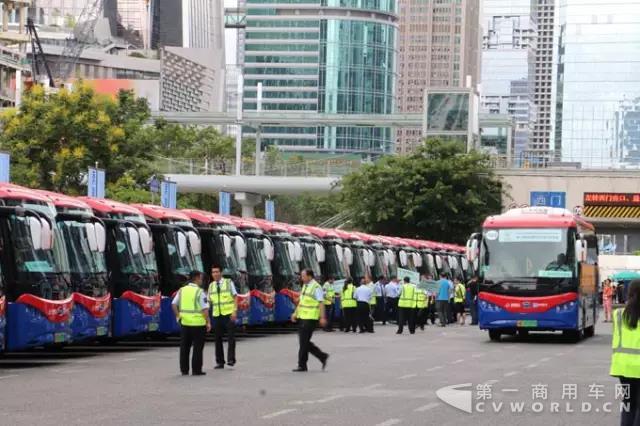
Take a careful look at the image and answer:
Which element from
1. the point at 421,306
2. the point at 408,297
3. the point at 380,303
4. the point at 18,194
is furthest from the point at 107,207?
the point at 380,303

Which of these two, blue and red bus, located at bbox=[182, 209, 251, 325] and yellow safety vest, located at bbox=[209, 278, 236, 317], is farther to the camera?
blue and red bus, located at bbox=[182, 209, 251, 325]

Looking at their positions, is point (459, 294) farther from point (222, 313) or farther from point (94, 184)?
point (222, 313)

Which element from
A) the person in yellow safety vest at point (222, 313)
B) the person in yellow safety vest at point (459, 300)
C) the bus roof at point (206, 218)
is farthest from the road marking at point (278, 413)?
the person in yellow safety vest at point (459, 300)

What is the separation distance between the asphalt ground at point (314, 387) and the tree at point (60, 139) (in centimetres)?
2501

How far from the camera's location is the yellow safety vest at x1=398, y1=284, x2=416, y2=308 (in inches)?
1596

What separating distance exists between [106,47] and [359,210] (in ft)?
393

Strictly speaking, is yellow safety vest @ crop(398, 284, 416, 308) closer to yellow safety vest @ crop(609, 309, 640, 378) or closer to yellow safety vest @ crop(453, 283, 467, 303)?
yellow safety vest @ crop(453, 283, 467, 303)

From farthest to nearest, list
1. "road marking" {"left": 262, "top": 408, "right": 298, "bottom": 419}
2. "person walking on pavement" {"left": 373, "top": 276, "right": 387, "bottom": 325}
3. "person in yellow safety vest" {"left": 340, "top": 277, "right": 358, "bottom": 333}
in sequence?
"person walking on pavement" {"left": 373, "top": 276, "right": 387, "bottom": 325}, "person in yellow safety vest" {"left": 340, "top": 277, "right": 358, "bottom": 333}, "road marking" {"left": 262, "top": 408, "right": 298, "bottom": 419}

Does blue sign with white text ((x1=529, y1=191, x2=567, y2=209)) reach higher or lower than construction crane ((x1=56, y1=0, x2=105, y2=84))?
lower

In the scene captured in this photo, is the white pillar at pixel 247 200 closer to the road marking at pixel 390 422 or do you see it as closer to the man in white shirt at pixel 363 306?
the man in white shirt at pixel 363 306

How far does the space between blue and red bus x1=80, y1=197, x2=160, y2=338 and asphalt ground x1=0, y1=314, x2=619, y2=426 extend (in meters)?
0.60

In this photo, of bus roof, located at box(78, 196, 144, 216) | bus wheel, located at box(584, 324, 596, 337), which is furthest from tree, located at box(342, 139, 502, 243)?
bus roof, located at box(78, 196, 144, 216)

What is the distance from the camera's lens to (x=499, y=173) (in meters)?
77.5

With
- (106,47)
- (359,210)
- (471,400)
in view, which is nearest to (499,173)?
(359,210)
